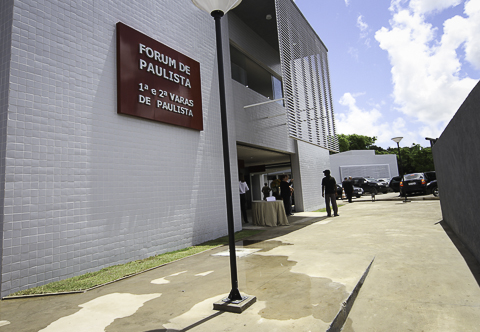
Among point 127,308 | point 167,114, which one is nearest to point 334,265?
point 127,308

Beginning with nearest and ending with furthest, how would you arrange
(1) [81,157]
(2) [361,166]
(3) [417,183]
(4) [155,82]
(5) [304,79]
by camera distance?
(1) [81,157], (4) [155,82], (5) [304,79], (3) [417,183], (2) [361,166]

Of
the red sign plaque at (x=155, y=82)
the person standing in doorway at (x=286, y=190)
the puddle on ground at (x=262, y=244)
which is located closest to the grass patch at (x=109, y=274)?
the puddle on ground at (x=262, y=244)

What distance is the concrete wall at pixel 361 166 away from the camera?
32.0 meters

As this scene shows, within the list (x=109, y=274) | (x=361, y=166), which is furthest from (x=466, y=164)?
(x=361, y=166)

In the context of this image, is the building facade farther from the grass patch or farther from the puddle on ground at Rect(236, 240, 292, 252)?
the puddle on ground at Rect(236, 240, 292, 252)

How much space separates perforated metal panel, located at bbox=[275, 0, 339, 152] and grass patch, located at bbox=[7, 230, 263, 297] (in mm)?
6265

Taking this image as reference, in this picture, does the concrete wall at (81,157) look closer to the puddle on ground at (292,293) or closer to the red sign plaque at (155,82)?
the red sign plaque at (155,82)

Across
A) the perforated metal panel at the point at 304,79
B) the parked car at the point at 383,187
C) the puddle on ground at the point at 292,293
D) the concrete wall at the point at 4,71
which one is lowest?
the puddle on ground at the point at 292,293

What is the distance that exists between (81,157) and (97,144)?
14.6 inches

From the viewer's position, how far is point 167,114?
21.2ft

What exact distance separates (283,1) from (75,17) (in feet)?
26.4

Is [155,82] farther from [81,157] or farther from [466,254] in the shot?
[466,254]

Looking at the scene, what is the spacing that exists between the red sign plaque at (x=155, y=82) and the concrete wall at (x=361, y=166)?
88.6 feet

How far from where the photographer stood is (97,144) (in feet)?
16.7
